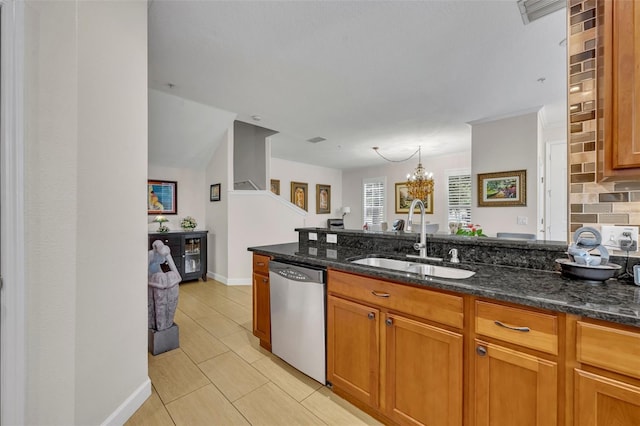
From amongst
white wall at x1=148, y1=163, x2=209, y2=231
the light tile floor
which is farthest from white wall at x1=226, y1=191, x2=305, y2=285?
the light tile floor

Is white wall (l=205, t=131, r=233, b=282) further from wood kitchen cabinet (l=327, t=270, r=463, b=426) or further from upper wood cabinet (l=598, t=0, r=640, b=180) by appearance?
upper wood cabinet (l=598, t=0, r=640, b=180)

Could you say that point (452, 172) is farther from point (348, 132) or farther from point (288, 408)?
point (288, 408)

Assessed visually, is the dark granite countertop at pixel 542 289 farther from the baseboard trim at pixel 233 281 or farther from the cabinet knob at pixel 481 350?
the baseboard trim at pixel 233 281

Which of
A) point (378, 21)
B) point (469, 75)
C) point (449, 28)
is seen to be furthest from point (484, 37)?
point (378, 21)

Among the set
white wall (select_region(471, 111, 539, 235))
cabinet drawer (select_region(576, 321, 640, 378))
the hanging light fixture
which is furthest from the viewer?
the hanging light fixture

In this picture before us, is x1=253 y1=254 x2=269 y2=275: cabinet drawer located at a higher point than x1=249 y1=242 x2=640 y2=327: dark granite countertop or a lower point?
lower

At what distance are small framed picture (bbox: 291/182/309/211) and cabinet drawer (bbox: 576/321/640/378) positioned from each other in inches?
270

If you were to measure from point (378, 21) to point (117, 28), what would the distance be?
177cm

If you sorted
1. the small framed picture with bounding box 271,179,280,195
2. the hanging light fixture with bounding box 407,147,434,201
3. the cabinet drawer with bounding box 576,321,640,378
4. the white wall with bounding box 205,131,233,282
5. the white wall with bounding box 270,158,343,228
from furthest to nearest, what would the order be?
the white wall with bounding box 270,158,343,228, the small framed picture with bounding box 271,179,280,195, the hanging light fixture with bounding box 407,147,434,201, the white wall with bounding box 205,131,233,282, the cabinet drawer with bounding box 576,321,640,378

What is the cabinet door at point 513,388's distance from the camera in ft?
3.32

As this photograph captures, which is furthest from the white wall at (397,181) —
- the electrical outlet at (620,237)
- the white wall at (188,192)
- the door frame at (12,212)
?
the door frame at (12,212)

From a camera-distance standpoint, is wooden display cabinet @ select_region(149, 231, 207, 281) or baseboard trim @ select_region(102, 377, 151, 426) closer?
baseboard trim @ select_region(102, 377, 151, 426)

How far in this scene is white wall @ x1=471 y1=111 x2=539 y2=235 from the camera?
3.87m

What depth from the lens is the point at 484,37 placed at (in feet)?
7.38
